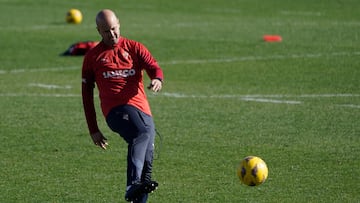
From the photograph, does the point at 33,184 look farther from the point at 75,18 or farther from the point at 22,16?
the point at 22,16

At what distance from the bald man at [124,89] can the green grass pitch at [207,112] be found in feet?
4.02

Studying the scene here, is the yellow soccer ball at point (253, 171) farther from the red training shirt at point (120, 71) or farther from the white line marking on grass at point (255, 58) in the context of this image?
the white line marking on grass at point (255, 58)

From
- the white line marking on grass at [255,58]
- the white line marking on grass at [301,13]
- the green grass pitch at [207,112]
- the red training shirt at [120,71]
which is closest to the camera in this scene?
the red training shirt at [120,71]

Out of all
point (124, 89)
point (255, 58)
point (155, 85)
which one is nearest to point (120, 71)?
point (124, 89)

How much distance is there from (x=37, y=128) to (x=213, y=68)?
7389 mm

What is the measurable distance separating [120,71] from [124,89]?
190 mm

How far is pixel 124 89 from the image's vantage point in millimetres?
10703

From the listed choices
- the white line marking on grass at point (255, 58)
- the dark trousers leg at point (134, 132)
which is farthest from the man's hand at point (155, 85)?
the white line marking on grass at point (255, 58)

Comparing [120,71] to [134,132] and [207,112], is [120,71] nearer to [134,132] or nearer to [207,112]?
[134,132]

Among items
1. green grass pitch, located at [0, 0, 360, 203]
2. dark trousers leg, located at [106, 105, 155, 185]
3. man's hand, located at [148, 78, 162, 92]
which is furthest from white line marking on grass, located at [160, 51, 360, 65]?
man's hand, located at [148, 78, 162, 92]

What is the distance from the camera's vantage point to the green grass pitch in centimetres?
1240

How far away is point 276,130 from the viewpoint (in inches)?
626

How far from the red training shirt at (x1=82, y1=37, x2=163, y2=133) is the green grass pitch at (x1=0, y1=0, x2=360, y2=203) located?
146 cm

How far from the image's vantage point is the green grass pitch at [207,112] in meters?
12.4
